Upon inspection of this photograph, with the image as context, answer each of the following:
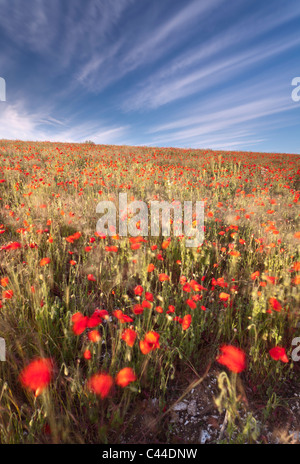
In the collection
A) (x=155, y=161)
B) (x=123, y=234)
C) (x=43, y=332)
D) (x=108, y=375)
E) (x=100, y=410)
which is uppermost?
(x=155, y=161)

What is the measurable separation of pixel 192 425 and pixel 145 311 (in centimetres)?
76

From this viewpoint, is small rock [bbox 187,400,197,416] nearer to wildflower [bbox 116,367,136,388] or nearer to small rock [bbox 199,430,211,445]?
small rock [bbox 199,430,211,445]

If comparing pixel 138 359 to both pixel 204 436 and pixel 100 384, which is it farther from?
pixel 204 436

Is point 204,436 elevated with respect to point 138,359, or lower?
lower

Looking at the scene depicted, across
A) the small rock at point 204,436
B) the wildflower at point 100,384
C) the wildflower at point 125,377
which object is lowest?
the small rock at point 204,436

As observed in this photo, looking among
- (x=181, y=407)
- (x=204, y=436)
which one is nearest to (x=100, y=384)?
(x=181, y=407)

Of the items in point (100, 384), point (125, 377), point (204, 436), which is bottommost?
point (204, 436)

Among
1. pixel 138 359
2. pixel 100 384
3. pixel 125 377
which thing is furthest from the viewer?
pixel 138 359

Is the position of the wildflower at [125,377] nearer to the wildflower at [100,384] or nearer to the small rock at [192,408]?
the wildflower at [100,384]

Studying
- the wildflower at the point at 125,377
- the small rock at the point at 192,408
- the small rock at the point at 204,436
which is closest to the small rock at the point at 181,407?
the small rock at the point at 192,408

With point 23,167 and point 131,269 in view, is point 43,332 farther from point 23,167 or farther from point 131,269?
point 23,167

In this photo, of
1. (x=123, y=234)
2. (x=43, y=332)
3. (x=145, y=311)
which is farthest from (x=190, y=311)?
(x=123, y=234)
